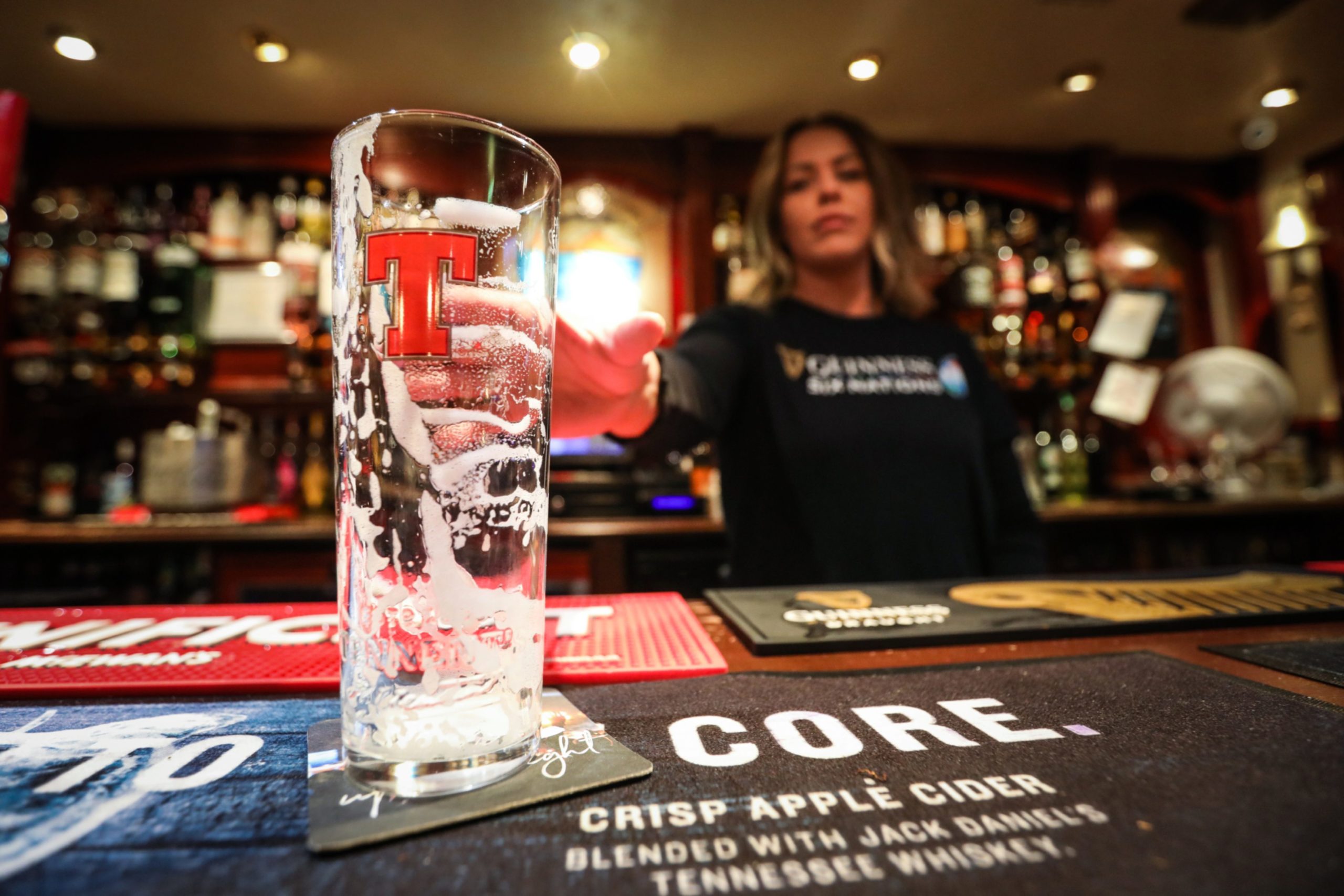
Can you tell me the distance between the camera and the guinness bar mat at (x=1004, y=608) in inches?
20.2

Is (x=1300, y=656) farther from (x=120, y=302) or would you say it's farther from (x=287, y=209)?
Result: (x=120, y=302)

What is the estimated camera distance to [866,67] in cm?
223

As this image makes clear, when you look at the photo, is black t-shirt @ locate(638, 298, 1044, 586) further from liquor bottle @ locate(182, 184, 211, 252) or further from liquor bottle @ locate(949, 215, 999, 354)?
liquor bottle @ locate(182, 184, 211, 252)

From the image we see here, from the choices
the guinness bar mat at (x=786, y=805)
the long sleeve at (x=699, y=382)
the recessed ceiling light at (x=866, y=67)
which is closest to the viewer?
the guinness bar mat at (x=786, y=805)

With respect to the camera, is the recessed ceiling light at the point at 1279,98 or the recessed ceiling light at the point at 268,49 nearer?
the recessed ceiling light at the point at 268,49

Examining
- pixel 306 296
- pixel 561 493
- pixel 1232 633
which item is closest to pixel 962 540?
pixel 1232 633

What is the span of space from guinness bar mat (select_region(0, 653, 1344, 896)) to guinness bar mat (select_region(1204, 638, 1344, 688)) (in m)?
0.05

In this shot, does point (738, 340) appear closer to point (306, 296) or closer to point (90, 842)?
point (90, 842)

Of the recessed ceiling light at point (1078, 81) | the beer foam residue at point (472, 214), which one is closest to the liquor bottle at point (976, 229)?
the recessed ceiling light at point (1078, 81)

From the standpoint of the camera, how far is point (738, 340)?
1281 millimetres

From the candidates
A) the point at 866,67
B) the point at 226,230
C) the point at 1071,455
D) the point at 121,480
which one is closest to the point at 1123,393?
the point at 1071,455

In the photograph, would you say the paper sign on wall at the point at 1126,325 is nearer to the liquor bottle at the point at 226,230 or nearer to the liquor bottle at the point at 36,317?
the liquor bottle at the point at 226,230

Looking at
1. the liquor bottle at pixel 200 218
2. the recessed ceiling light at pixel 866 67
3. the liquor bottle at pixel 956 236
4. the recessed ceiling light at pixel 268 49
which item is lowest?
the liquor bottle at pixel 956 236

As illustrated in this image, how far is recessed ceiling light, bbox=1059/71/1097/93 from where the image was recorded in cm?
230
